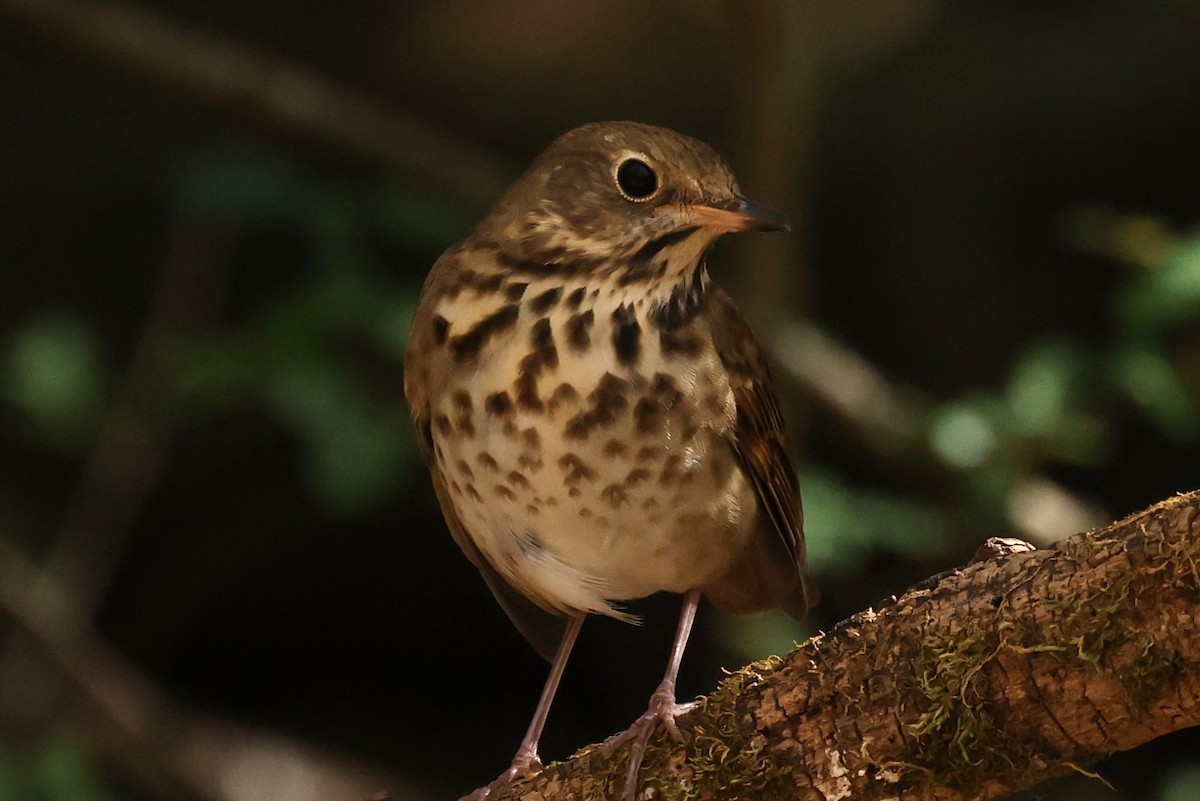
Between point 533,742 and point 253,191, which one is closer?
point 533,742

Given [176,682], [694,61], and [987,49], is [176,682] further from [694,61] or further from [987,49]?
[987,49]

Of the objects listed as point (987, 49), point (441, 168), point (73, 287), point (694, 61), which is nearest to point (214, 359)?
point (441, 168)

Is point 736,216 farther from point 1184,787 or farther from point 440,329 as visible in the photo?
point 1184,787

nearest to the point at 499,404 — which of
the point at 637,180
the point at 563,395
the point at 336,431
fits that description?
the point at 563,395

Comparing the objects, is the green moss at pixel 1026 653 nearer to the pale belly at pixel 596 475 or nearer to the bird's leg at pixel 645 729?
the bird's leg at pixel 645 729

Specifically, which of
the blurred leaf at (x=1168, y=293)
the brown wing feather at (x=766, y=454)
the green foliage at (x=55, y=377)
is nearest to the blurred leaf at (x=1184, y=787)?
the blurred leaf at (x=1168, y=293)
